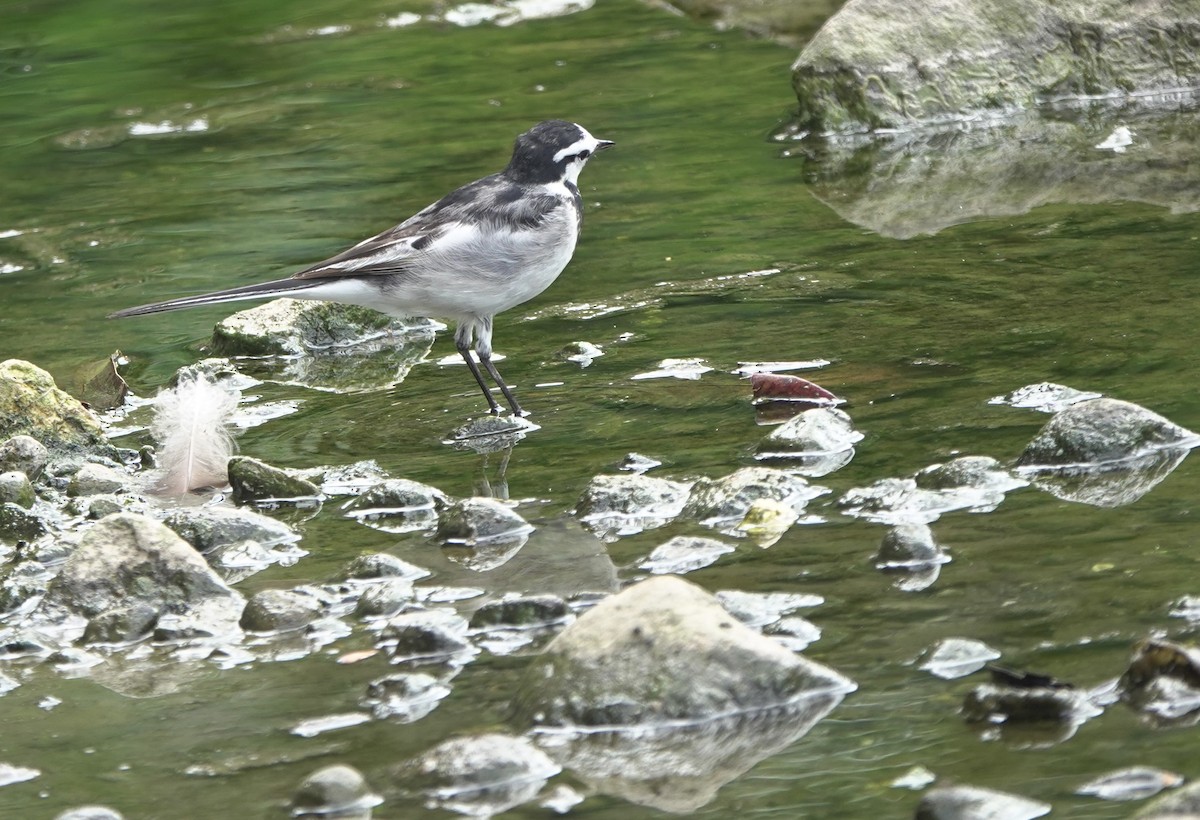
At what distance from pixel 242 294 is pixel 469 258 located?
102 cm

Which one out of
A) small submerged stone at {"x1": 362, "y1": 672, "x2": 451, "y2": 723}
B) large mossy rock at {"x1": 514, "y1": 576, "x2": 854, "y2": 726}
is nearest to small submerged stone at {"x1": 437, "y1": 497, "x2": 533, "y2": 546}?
small submerged stone at {"x1": 362, "y1": 672, "x2": 451, "y2": 723}

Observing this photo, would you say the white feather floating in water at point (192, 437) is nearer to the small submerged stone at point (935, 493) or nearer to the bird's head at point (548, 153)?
the bird's head at point (548, 153)

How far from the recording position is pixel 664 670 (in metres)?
4.32

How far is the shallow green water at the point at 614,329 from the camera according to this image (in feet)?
14.5

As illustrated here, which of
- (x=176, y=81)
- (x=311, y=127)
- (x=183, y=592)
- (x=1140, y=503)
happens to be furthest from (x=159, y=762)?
(x=176, y=81)

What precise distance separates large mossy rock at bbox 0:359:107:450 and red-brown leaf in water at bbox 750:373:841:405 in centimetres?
282

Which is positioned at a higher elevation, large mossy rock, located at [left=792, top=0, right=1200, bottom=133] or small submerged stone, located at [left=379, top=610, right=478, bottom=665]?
large mossy rock, located at [left=792, top=0, right=1200, bottom=133]

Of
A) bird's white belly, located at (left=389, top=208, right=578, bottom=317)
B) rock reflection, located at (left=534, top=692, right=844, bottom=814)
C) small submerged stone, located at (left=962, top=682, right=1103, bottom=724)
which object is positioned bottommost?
rock reflection, located at (left=534, top=692, right=844, bottom=814)

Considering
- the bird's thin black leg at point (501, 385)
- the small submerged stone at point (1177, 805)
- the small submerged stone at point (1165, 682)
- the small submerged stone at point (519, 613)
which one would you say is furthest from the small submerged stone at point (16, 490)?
the small submerged stone at point (1177, 805)

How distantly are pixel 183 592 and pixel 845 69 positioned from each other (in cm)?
785

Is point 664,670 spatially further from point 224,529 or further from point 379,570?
point 224,529

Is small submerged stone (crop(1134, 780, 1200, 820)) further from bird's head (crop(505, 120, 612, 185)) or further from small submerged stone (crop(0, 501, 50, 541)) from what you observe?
bird's head (crop(505, 120, 612, 185))

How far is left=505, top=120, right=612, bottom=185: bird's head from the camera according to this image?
7910 mm

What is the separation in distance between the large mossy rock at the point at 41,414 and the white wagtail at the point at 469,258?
515mm
